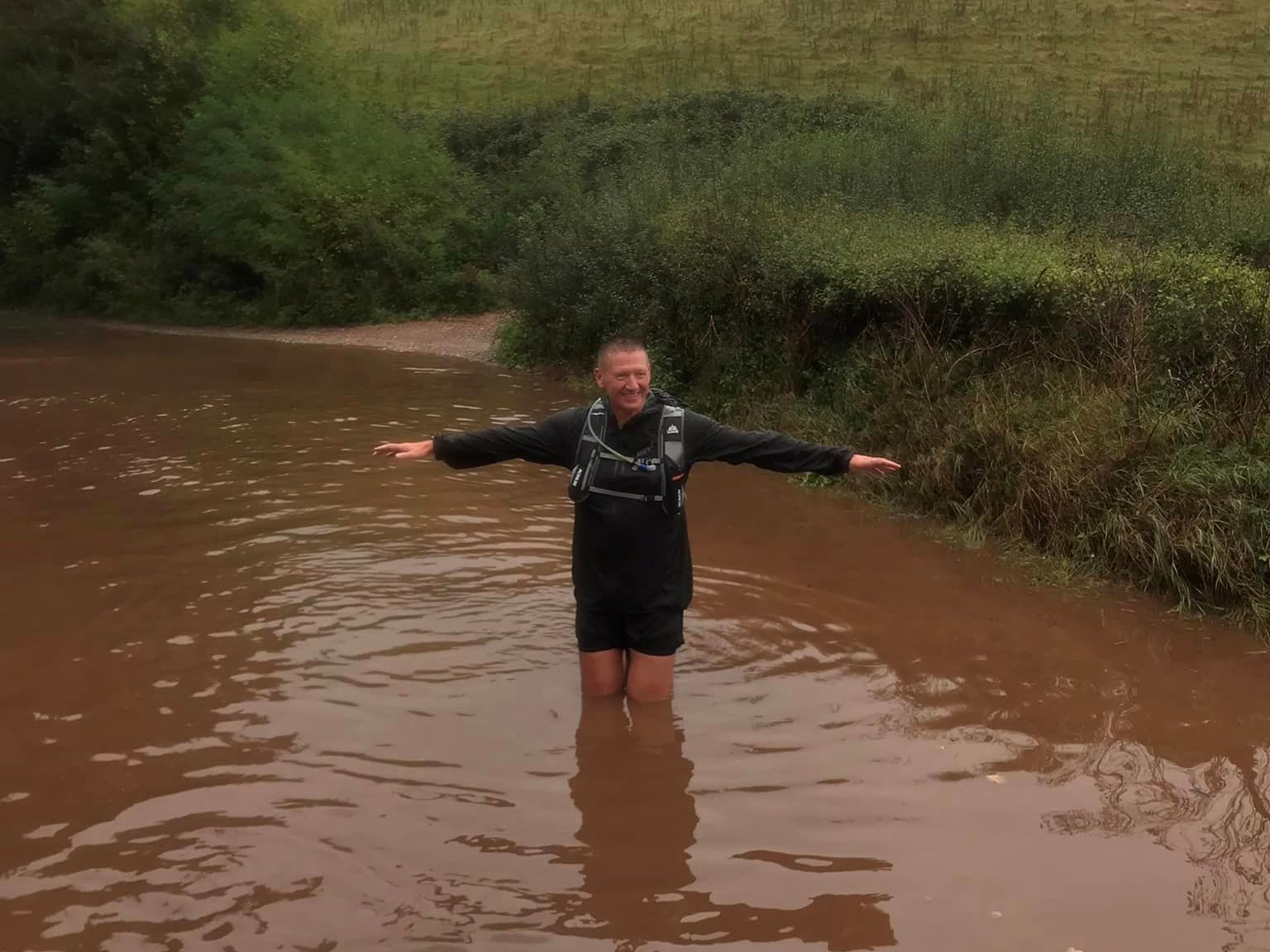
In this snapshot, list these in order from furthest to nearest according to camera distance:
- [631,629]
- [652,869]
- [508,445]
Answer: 1. [631,629]
2. [508,445]
3. [652,869]

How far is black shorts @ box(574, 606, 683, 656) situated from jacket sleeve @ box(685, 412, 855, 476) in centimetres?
75

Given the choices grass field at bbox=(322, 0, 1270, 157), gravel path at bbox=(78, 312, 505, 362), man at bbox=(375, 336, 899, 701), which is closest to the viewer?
A: man at bbox=(375, 336, 899, 701)

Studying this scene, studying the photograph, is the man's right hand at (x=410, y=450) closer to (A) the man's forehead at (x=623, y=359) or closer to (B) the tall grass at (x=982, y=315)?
(A) the man's forehead at (x=623, y=359)

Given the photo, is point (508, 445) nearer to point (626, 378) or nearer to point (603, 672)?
point (626, 378)

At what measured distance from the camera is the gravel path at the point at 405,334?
20.4 metres

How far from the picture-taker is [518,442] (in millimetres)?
5113

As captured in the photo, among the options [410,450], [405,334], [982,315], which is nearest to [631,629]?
[410,450]

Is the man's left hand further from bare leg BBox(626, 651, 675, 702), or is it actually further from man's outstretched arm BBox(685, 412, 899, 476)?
bare leg BBox(626, 651, 675, 702)

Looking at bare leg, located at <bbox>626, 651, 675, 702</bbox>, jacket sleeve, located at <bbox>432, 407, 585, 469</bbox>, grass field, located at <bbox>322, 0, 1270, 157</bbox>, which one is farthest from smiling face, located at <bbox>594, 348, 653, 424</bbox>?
grass field, located at <bbox>322, 0, 1270, 157</bbox>

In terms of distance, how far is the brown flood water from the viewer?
13.5ft

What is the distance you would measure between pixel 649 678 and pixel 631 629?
31 cm

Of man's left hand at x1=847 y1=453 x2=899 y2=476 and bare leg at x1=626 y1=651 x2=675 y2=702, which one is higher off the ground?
man's left hand at x1=847 y1=453 x2=899 y2=476

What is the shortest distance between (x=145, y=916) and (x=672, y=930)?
6.01ft

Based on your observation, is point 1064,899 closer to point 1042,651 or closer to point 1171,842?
point 1171,842
